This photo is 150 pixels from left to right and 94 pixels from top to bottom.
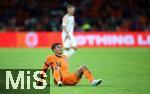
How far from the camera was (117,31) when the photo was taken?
115ft

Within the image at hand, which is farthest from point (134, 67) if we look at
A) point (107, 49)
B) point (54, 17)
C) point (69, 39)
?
point (54, 17)

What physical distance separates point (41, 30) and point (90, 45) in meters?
3.70

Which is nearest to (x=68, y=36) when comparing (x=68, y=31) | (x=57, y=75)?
(x=68, y=31)

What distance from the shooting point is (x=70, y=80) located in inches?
566

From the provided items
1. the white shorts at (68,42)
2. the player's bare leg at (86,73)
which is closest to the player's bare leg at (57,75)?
the player's bare leg at (86,73)

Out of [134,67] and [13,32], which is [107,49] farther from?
[134,67]

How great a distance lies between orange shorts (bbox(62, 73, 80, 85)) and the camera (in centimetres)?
1427

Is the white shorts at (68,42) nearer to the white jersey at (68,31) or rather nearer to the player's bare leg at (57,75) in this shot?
the white jersey at (68,31)

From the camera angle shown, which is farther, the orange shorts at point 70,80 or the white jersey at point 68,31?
the white jersey at point 68,31

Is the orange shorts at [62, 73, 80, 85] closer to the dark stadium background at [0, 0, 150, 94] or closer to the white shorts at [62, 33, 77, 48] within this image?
the white shorts at [62, 33, 77, 48]

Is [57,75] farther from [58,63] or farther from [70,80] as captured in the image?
[70,80]

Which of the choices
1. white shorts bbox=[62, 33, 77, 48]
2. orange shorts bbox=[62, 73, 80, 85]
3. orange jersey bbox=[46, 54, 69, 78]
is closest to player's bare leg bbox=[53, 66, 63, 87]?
orange jersey bbox=[46, 54, 69, 78]

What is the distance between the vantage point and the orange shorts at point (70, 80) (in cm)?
1427

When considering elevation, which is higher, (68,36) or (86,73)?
(68,36)
